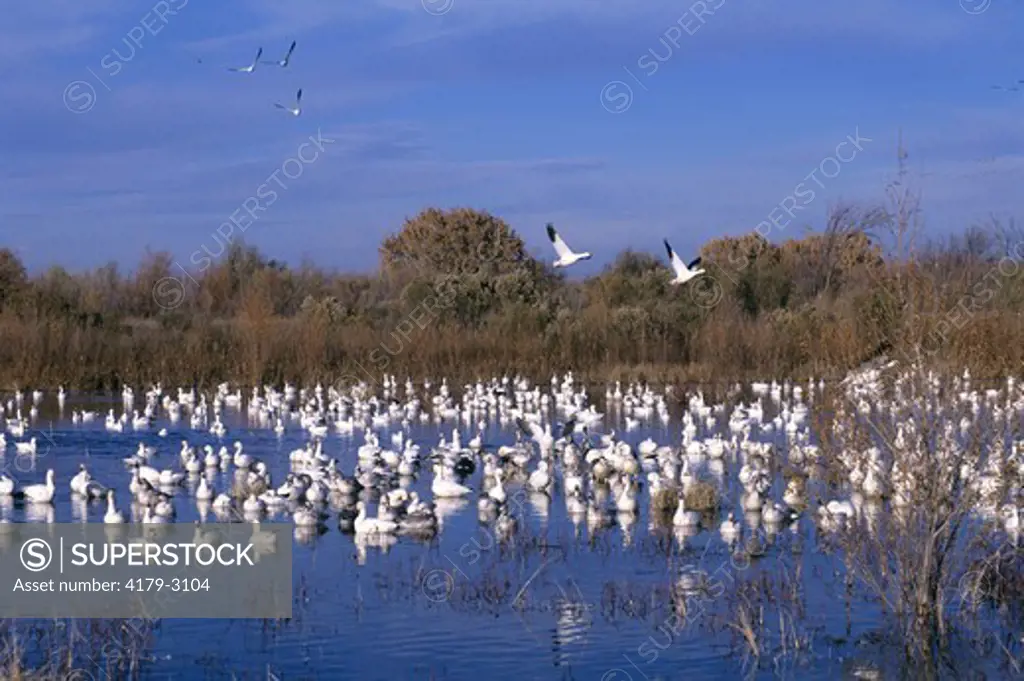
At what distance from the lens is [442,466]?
19062 millimetres

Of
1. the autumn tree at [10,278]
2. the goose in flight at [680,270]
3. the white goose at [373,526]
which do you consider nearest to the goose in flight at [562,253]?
the goose in flight at [680,270]

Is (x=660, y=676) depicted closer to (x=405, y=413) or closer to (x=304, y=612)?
(x=304, y=612)

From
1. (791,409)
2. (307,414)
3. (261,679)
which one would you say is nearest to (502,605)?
(261,679)

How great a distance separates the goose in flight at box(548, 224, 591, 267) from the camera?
21.4 metres

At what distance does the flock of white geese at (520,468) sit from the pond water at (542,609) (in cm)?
25

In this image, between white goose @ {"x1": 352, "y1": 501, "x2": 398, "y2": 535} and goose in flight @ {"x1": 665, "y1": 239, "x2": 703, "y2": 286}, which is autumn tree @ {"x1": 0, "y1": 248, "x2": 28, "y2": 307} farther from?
white goose @ {"x1": 352, "y1": 501, "x2": 398, "y2": 535}

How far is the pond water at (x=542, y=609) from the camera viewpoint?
1085 cm

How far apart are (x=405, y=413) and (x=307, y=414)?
1.98 metres

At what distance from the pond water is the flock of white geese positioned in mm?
247

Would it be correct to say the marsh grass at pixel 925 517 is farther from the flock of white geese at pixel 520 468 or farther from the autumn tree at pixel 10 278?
the autumn tree at pixel 10 278

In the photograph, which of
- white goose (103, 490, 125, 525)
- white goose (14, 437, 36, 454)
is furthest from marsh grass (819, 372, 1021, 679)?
white goose (14, 437, 36, 454)

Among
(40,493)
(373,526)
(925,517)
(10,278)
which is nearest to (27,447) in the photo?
(40,493)

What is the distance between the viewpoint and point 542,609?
40.7ft

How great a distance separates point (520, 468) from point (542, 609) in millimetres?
7727
